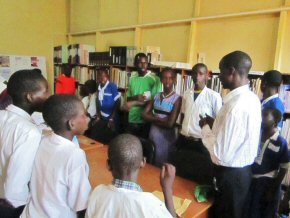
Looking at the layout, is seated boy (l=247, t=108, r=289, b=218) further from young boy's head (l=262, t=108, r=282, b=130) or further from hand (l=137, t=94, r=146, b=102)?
hand (l=137, t=94, r=146, b=102)

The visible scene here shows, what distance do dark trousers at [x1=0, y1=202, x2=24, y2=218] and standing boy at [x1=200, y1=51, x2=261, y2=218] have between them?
1143mm

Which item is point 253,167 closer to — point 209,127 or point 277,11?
point 209,127

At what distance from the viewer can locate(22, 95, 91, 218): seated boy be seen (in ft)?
3.71

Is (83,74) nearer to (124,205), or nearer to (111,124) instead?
(111,124)

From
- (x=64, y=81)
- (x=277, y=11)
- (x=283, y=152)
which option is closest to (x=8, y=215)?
(x=283, y=152)

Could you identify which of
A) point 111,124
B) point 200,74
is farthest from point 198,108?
point 111,124

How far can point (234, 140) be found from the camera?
5.22ft

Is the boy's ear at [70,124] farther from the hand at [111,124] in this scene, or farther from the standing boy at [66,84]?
the standing boy at [66,84]

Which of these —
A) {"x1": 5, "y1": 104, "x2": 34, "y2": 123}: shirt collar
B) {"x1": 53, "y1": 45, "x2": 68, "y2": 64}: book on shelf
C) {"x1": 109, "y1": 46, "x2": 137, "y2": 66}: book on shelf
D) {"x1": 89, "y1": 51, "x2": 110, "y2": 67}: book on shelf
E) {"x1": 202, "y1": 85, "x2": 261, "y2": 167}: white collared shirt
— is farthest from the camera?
{"x1": 53, "y1": 45, "x2": 68, "y2": 64}: book on shelf

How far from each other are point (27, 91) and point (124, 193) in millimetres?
806

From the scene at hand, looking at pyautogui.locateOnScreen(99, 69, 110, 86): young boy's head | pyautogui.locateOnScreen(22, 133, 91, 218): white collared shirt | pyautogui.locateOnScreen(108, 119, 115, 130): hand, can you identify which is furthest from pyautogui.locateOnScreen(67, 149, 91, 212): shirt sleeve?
pyautogui.locateOnScreen(99, 69, 110, 86): young boy's head

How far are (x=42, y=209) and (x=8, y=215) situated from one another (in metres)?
0.27

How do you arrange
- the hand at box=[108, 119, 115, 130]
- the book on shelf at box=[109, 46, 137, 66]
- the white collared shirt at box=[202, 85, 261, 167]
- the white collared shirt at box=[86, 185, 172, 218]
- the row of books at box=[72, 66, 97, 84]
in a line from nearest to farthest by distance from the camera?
the white collared shirt at box=[86, 185, 172, 218], the white collared shirt at box=[202, 85, 261, 167], the hand at box=[108, 119, 115, 130], the book on shelf at box=[109, 46, 137, 66], the row of books at box=[72, 66, 97, 84]

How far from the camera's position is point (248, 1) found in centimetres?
321
